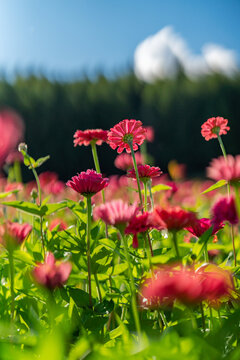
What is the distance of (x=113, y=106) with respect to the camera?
511 inches

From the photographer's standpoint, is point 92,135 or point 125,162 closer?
point 92,135

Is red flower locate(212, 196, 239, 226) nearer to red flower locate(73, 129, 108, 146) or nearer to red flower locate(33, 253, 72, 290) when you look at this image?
red flower locate(33, 253, 72, 290)

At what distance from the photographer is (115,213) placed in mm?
427

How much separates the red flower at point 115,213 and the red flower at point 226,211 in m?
0.11

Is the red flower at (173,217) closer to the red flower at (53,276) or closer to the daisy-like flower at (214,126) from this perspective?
the red flower at (53,276)

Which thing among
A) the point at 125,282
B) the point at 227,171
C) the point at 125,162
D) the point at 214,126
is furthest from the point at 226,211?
the point at 125,162

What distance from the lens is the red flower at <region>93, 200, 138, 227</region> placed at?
0.42m

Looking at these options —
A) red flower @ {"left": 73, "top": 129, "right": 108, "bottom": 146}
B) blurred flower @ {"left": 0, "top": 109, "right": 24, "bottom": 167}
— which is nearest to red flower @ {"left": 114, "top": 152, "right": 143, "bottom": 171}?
red flower @ {"left": 73, "top": 129, "right": 108, "bottom": 146}

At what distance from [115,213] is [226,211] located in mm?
134

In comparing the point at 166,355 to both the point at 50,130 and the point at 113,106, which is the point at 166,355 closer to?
the point at 50,130

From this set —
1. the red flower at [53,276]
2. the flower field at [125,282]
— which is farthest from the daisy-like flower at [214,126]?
the red flower at [53,276]

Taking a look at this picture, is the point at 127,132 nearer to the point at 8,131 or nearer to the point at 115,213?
the point at 115,213

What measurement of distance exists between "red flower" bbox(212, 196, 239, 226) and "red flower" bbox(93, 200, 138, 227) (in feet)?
0.35

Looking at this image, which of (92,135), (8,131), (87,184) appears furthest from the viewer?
(92,135)
